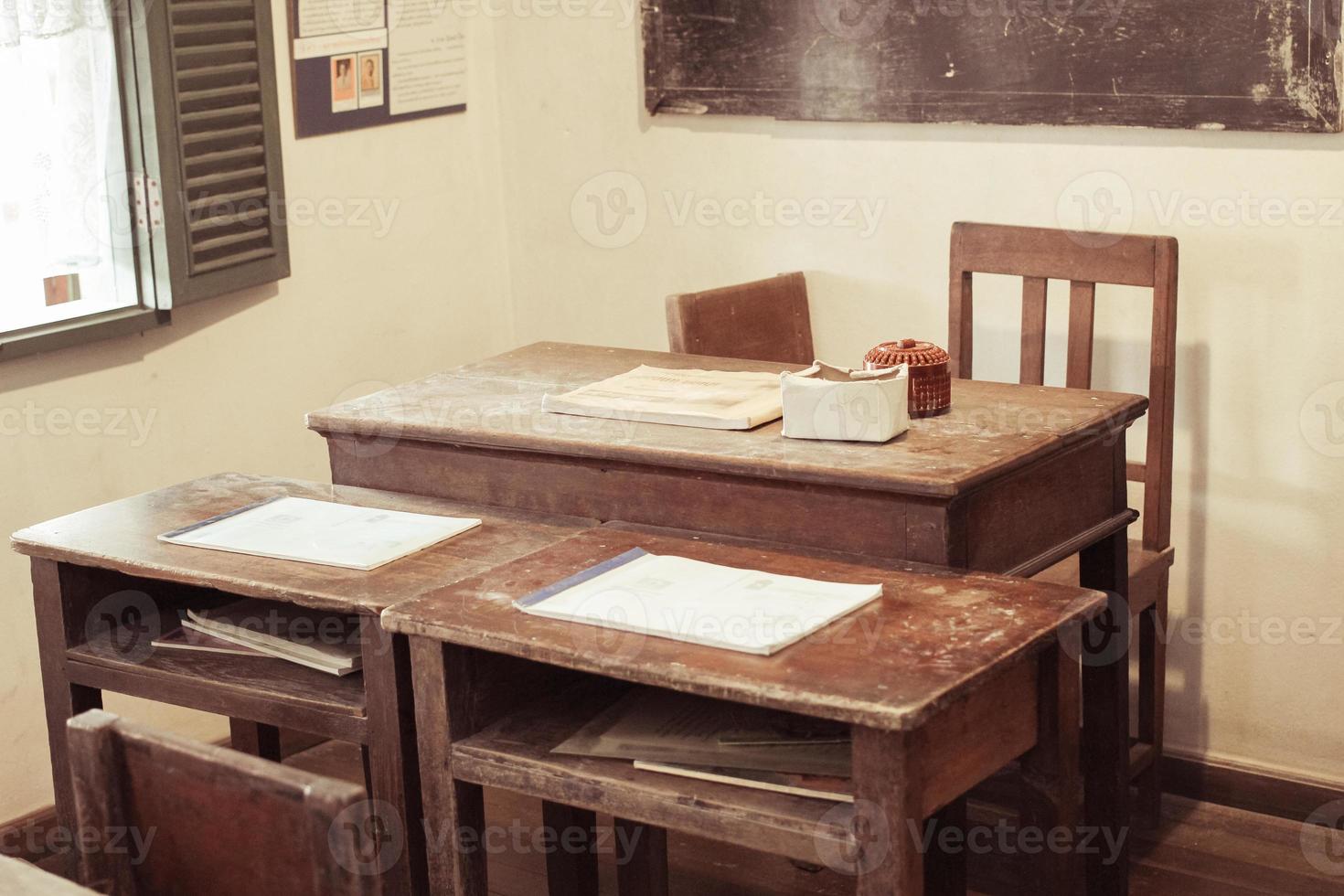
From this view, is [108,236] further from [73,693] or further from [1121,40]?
[1121,40]

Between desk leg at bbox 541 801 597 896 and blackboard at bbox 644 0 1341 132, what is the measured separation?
157cm

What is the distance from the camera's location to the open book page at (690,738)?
1.78 m

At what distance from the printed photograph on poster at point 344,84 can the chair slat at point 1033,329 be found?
150 cm

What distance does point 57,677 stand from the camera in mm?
2285

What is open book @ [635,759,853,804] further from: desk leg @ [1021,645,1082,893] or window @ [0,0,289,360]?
window @ [0,0,289,360]

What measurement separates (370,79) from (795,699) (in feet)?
7.67

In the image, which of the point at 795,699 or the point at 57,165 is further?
the point at 57,165

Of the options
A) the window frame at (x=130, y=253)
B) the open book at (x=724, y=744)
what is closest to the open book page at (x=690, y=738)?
the open book at (x=724, y=744)

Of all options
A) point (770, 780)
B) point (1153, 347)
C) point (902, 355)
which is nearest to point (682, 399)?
point (902, 355)

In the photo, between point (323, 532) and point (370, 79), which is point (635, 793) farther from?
point (370, 79)

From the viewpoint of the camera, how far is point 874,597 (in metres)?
1.88

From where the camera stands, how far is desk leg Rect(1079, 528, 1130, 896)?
248 centimetres

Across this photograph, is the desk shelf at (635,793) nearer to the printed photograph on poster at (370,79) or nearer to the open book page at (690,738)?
the open book page at (690,738)

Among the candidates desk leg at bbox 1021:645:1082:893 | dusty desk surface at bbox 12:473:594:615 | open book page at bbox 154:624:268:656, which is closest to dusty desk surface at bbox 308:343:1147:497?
dusty desk surface at bbox 12:473:594:615
